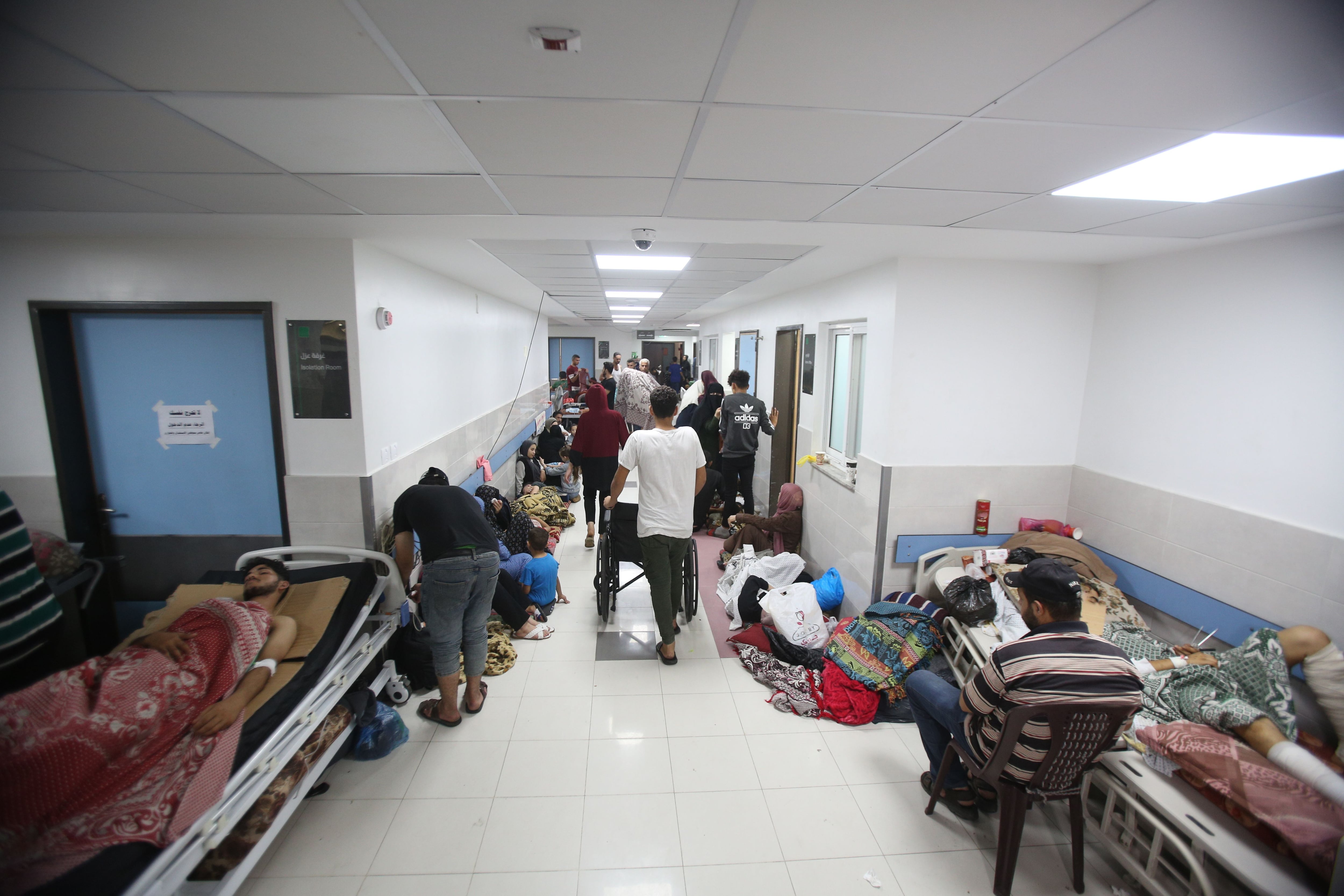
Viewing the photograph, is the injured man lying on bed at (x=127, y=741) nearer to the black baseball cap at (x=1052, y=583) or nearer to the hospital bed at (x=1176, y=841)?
the black baseball cap at (x=1052, y=583)

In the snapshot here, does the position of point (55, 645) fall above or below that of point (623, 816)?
above

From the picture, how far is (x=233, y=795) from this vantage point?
173 centimetres

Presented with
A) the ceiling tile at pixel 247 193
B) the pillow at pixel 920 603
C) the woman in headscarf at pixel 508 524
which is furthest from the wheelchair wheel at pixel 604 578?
the ceiling tile at pixel 247 193

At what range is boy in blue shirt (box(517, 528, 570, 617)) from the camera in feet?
12.8

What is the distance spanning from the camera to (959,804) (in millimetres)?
2352

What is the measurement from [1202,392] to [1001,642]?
174 cm

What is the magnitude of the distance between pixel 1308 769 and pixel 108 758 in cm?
400

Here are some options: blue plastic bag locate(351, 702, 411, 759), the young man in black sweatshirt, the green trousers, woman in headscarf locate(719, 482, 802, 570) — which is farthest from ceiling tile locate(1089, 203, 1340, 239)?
blue plastic bag locate(351, 702, 411, 759)

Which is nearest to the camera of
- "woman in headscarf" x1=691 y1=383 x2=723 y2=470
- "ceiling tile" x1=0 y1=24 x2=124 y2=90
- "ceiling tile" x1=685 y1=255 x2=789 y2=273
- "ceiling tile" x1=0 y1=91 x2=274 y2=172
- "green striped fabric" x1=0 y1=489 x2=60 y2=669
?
"ceiling tile" x1=0 y1=24 x2=124 y2=90

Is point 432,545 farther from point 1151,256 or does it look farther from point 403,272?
point 1151,256

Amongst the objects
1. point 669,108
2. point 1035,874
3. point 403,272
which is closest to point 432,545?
point 403,272

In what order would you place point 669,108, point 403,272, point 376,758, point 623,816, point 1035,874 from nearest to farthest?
point 669,108
point 1035,874
point 623,816
point 376,758
point 403,272

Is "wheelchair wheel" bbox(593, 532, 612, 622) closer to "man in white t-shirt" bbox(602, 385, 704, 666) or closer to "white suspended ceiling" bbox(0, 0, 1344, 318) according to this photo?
"man in white t-shirt" bbox(602, 385, 704, 666)

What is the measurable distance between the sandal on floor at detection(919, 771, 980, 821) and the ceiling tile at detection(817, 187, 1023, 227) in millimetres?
2495
